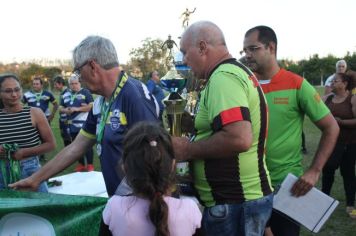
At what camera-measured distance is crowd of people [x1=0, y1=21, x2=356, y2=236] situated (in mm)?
1679

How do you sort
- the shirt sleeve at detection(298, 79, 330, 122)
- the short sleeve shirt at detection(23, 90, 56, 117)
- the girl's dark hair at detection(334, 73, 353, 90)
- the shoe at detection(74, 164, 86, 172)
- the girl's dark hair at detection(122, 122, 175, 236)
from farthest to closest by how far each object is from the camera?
the short sleeve shirt at detection(23, 90, 56, 117)
the shoe at detection(74, 164, 86, 172)
the girl's dark hair at detection(334, 73, 353, 90)
the shirt sleeve at detection(298, 79, 330, 122)
the girl's dark hair at detection(122, 122, 175, 236)

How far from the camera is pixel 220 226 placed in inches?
85.4

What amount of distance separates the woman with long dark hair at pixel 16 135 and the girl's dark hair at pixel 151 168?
2377 mm

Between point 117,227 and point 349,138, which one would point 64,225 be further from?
point 349,138

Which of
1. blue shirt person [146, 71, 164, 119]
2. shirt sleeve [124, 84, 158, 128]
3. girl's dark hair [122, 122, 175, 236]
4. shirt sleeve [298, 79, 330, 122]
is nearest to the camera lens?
girl's dark hair [122, 122, 175, 236]

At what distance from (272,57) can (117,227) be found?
199cm

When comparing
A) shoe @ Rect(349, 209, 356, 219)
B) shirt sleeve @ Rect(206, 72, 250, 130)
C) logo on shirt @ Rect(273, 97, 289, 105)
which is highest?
shirt sleeve @ Rect(206, 72, 250, 130)

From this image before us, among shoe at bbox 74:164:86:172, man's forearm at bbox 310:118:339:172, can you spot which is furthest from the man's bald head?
shoe at bbox 74:164:86:172

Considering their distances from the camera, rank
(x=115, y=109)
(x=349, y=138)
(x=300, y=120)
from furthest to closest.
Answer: (x=349, y=138), (x=300, y=120), (x=115, y=109)

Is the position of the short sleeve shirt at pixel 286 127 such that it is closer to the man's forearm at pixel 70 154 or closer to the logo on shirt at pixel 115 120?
the logo on shirt at pixel 115 120

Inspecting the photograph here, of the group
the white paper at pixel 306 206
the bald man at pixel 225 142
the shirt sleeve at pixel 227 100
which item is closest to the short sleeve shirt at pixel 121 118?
the bald man at pixel 225 142

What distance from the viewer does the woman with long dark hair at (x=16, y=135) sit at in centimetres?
374

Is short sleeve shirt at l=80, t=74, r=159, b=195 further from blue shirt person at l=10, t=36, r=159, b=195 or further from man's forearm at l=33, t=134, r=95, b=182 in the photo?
man's forearm at l=33, t=134, r=95, b=182

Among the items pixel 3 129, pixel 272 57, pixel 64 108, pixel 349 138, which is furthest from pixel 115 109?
pixel 64 108
